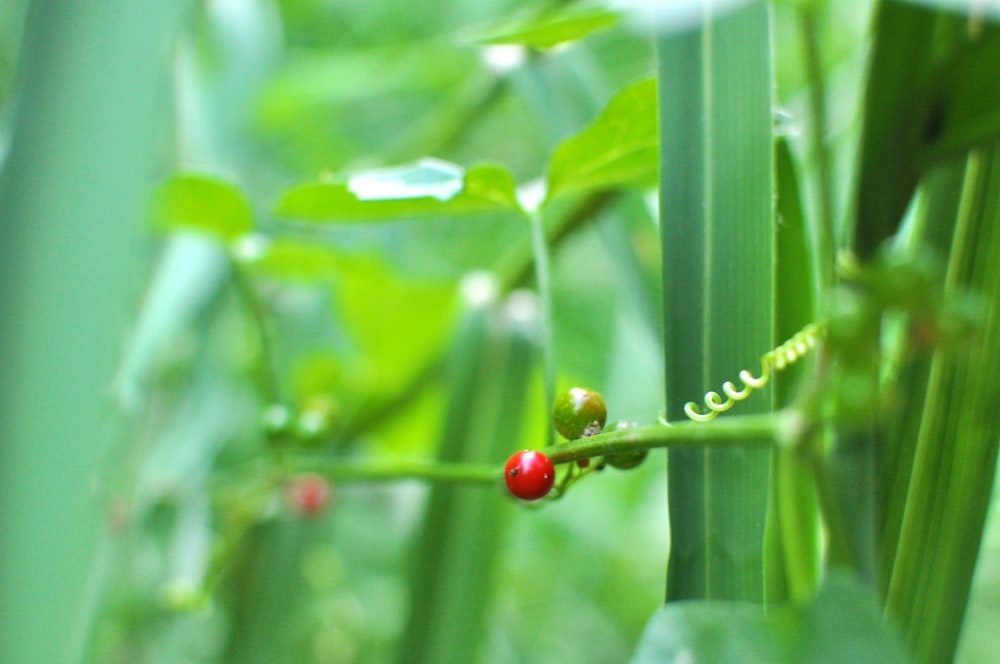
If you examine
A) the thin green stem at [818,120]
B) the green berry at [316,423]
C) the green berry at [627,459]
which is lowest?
the green berry at [627,459]

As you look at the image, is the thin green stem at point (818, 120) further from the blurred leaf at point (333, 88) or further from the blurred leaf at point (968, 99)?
the blurred leaf at point (333, 88)

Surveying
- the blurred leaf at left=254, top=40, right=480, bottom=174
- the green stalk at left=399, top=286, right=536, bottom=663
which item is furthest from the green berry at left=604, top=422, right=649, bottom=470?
the blurred leaf at left=254, top=40, right=480, bottom=174

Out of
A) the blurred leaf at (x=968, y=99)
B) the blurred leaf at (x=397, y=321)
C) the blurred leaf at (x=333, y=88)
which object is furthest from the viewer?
the blurred leaf at (x=333, y=88)

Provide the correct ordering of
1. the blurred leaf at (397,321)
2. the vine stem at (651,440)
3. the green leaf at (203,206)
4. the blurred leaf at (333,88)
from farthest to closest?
the blurred leaf at (333,88), the blurred leaf at (397,321), the green leaf at (203,206), the vine stem at (651,440)

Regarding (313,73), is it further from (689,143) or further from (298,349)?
(689,143)

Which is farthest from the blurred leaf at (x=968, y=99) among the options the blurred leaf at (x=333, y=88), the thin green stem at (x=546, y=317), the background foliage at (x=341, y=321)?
the blurred leaf at (x=333, y=88)

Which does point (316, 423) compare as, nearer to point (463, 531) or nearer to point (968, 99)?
point (463, 531)

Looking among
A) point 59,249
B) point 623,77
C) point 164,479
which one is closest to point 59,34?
point 59,249
